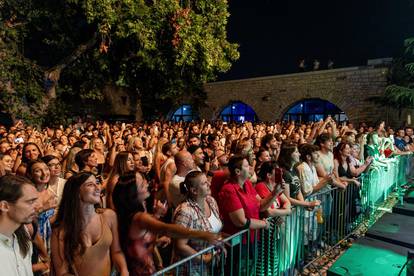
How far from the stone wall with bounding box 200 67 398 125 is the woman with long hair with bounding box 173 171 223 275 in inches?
681

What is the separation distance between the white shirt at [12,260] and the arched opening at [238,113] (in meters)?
22.8

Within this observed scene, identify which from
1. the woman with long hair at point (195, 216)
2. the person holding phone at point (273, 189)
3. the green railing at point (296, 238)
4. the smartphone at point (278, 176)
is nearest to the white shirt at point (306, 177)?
the green railing at point (296, 238)

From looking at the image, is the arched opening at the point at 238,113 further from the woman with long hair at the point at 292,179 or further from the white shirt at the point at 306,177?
the woman with long hair at the point at 292,179

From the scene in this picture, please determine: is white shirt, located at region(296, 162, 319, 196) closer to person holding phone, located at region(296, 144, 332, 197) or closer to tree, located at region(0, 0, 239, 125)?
person holding phone, located at region(296, 144, 332, 197)

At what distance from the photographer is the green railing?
9.98 feet

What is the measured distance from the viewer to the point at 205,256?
9.52 feet

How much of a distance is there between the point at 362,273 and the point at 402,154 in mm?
6112

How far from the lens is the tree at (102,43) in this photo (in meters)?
14.7

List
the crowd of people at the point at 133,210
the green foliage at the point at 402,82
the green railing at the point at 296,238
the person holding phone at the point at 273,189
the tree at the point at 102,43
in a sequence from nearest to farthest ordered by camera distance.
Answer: the crowd of people at the point at 133,210, the green railing at the point at 296,238, the person holding phone at the point at 273,189, the tree at the point at 102,43, the green foliage at the point at 402,82

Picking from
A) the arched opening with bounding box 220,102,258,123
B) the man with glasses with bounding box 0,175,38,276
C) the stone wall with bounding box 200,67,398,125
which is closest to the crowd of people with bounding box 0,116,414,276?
the man with glasses with bounding box 0,175,38,276

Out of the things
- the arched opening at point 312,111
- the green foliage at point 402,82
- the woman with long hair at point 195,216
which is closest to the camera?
the woman with long hair at point 195,216

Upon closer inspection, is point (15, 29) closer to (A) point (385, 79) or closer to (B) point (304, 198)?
(B) point (304, 198)

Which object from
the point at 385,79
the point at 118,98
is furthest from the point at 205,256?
the point at 118,98

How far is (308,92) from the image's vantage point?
2105cm
